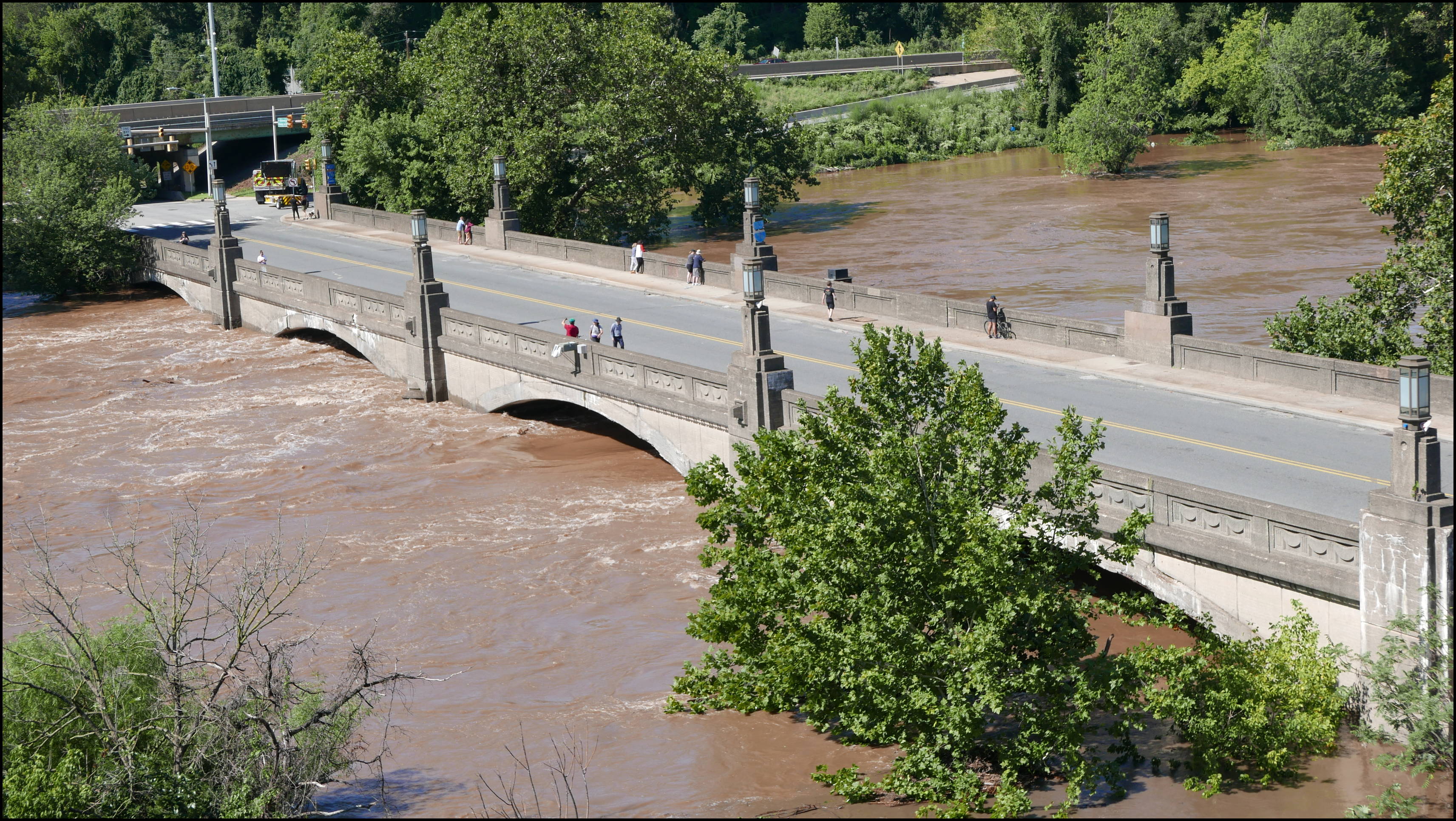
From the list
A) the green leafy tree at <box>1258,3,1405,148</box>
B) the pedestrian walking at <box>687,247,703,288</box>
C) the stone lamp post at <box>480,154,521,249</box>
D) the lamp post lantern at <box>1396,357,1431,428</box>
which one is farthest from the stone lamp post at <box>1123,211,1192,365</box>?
the green leafy tree at <box>1258,3,1405,148</box>

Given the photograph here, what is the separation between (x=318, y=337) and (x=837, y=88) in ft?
232

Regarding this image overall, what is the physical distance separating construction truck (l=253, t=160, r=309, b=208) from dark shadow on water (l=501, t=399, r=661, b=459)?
109ft

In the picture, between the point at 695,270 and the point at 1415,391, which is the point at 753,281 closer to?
the point at 1415,391

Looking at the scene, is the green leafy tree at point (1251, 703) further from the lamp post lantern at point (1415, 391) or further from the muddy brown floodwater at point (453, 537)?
the lamp post lantern at point (1415, 391)

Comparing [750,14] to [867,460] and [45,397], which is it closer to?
[45,397]

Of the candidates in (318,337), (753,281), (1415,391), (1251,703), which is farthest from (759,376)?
(318,337)

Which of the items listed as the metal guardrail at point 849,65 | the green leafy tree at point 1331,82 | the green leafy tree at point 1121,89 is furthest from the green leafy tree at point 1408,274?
the metal guardrail at point 849,65

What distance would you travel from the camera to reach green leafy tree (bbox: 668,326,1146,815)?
16141 millimetres

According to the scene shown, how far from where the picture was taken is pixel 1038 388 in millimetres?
30062

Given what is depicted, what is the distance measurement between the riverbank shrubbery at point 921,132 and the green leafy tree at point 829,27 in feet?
142

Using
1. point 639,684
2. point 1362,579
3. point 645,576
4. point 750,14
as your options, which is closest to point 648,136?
point 645,576

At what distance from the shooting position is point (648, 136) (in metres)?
59.5

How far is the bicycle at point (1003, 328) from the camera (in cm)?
3447

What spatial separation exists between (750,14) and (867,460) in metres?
139
